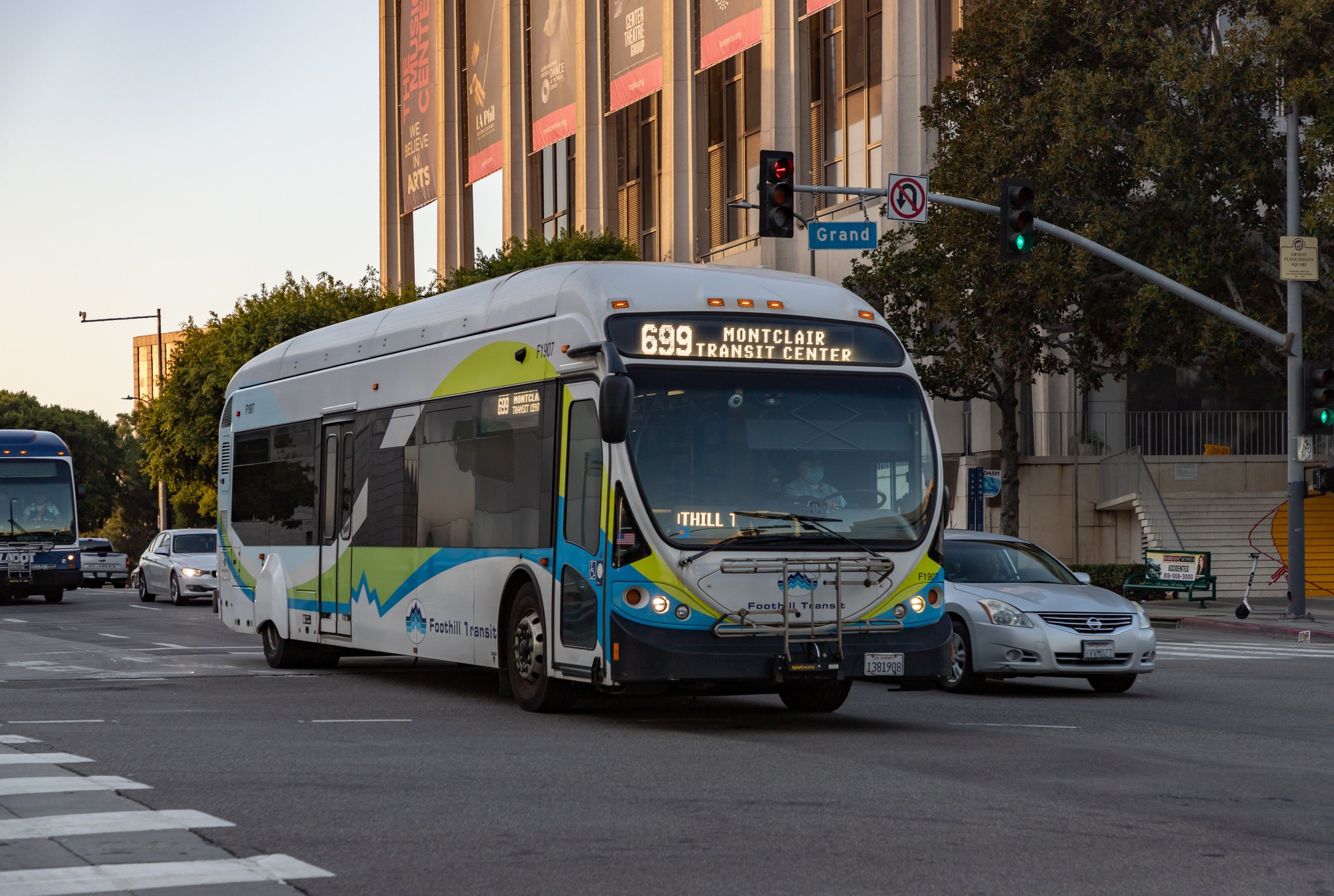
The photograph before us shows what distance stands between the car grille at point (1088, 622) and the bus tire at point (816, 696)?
265cm

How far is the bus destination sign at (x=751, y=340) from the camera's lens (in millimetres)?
12617

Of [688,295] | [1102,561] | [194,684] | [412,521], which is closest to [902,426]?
[688,295]

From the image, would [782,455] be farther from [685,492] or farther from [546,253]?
[546,253]

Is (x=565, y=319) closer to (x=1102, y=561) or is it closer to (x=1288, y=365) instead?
(x=1288, y=365)

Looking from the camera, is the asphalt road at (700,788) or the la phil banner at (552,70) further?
the la phil banner at (552,70)

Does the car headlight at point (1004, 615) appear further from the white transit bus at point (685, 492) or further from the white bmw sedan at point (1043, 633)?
the white transit bus at point (685, 492)

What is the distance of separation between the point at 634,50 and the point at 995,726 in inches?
1873

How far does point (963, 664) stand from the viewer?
53.5ft

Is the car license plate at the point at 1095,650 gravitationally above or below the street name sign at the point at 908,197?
below

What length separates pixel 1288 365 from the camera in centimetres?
2834

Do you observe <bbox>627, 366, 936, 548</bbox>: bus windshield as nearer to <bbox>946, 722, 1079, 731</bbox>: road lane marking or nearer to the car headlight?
<bbox>946, 722, 1079, 731</bbox>: road lane marking

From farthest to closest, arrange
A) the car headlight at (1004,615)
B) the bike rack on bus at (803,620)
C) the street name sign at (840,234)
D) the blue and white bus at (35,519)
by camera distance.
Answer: the blue and white bus at (35,519) → the street name sign at (840,234) → the car headlight at (1004,615) → the bike rack on bus at (803,620)

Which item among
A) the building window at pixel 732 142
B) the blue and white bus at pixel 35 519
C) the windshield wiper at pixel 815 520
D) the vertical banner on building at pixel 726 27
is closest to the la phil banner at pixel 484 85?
the building window at pixel 732 142

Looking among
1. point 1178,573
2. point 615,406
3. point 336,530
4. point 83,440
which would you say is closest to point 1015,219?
point 336,530
